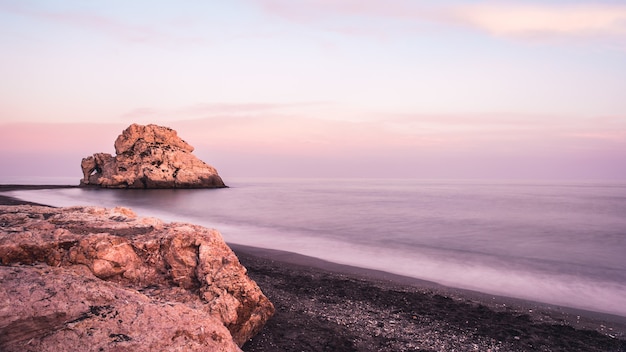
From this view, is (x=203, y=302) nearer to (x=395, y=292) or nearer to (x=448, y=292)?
(x=395, y=292)

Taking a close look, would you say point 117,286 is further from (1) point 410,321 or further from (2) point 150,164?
(2) point 150,164

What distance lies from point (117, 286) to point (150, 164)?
70423mm

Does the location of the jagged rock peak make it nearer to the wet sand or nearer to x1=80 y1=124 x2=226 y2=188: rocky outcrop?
x1=80 y1=124 x2=226 y2=188: rocky outcrop

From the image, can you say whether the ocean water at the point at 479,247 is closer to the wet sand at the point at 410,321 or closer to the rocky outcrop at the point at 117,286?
the wet sand at the point at 410,321

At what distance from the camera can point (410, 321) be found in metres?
6.95

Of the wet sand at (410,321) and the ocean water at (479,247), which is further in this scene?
the ocean water at (479,247)

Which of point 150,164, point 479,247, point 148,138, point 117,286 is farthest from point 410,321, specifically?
point 148,138

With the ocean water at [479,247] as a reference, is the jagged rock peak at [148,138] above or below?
above

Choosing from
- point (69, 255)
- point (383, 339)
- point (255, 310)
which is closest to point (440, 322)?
point (383, 339)

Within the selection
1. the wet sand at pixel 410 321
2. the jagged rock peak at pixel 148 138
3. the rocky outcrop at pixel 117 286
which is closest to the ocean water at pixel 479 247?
the wet sand at pixel 410 321

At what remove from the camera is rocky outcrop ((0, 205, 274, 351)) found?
3.49 metres

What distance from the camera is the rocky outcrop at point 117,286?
3.49 m

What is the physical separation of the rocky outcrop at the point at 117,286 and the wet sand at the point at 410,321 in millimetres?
989

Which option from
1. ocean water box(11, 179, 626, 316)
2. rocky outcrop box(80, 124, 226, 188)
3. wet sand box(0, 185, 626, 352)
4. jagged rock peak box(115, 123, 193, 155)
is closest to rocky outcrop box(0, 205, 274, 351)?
wet sand box(0, 185, 626, 352)
